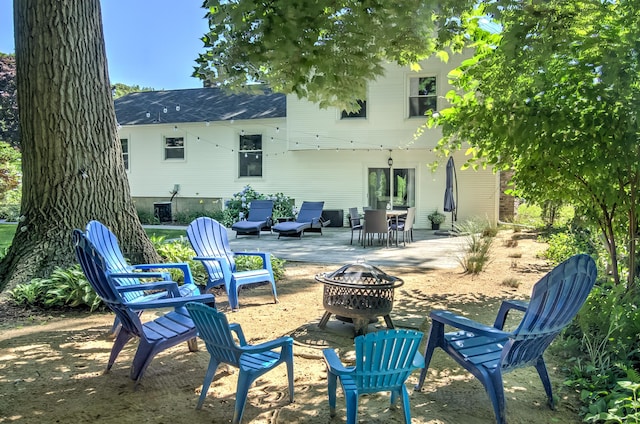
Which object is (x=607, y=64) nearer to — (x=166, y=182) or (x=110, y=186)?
(x=110, y=186)

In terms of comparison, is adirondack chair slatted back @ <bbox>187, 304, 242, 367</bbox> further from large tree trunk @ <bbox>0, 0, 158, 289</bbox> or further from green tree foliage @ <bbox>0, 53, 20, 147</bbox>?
green tree foliage @ <bbox>0, 53, 20, 147</bbox>

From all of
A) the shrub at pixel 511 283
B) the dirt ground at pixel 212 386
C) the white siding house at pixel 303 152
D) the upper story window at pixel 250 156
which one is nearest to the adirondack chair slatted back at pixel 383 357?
the dirt ground at pixel 212 386

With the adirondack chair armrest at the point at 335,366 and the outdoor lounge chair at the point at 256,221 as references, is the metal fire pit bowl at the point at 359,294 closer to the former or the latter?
the adirondack chair armrest at the point at 335,366

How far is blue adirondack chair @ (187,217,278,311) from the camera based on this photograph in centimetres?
514

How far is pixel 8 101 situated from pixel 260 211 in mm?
15950

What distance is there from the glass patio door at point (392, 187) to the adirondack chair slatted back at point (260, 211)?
3.86 metres

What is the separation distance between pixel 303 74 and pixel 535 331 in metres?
2.45

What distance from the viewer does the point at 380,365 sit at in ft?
7.76

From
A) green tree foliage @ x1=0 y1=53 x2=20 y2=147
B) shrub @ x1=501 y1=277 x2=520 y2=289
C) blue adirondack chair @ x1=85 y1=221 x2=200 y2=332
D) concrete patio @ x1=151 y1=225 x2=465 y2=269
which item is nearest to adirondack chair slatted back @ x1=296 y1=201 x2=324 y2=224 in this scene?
concrete patio @ x1=151 y1=225 x2=465 y2=269

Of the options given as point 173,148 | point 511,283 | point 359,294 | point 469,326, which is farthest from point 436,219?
point 469,326

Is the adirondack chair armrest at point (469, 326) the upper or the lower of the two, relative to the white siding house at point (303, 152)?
lower

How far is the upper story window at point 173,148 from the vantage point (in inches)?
687

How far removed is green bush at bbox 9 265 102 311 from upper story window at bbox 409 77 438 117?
11677mm

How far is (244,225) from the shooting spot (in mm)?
12211
